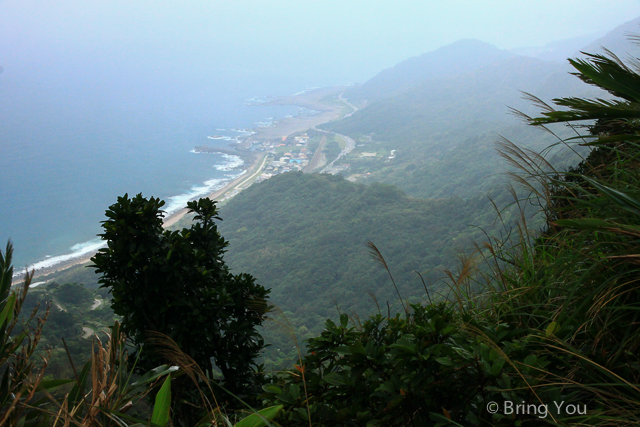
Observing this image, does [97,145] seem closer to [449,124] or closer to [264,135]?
[264,135]

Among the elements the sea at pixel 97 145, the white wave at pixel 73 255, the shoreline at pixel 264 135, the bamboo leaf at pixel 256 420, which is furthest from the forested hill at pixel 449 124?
the white wave at pixel 73 255

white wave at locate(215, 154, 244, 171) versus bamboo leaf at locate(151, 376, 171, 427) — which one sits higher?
bamboo leaf at locate(151, 376, 171, 427)

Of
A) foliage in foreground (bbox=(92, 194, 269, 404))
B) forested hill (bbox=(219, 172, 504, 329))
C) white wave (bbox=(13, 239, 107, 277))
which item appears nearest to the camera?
foliage in foreground (bbox=(92, 194, 269, 404))

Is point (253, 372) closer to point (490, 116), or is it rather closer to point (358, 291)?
point (358, 291)

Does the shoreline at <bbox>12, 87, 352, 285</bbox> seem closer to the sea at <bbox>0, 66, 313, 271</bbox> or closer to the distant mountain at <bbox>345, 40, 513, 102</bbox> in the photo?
the sea at <bbox>0, 66, 313, 271</bbox>

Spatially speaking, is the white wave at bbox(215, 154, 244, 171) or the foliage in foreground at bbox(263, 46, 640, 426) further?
the white wave at bbox(215, 154, 244, 171)

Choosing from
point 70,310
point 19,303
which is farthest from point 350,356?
point 70,310

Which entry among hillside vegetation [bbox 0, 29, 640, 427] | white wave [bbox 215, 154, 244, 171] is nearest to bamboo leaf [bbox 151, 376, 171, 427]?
hillside vegetation [bbox 0, 29, 640, 427]

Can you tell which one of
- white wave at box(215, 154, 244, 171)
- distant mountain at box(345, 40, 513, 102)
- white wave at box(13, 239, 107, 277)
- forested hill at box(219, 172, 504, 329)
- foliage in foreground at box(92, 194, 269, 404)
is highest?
distant mountain at box(345, 40, 513, 102)
